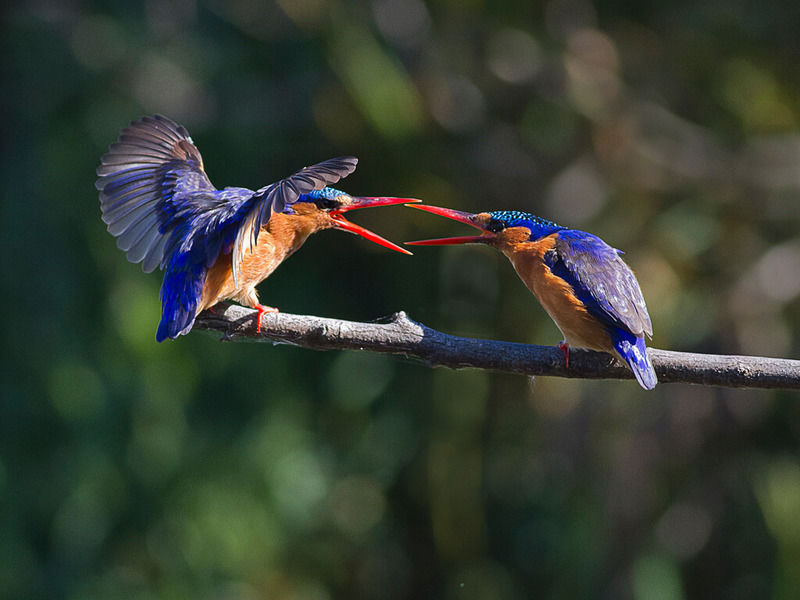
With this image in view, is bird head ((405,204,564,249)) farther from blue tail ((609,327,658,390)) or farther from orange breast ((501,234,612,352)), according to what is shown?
blue tail ((609,327,658,390))

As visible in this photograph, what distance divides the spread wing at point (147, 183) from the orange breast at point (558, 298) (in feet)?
2.58

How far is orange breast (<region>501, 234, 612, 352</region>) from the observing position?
1.78 m

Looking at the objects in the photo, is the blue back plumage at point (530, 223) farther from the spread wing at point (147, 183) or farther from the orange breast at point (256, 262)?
the spread wing at point (147, 183)

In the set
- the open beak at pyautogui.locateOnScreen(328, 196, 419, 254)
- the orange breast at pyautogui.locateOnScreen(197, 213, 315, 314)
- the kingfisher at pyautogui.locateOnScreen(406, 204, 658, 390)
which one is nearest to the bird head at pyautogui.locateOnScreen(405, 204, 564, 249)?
the kingfisher at pyautogui.locateOnScreen(406, 204, 658, 390)

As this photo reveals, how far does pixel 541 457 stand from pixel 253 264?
2.13 metres

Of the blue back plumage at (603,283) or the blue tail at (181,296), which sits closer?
the blue back plumage at (603,283)

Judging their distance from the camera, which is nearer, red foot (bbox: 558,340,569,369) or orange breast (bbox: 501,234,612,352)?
red foot (bbox: 558,340,569,369)

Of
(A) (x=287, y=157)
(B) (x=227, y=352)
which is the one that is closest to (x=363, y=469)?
(B) (x=227, y=352)

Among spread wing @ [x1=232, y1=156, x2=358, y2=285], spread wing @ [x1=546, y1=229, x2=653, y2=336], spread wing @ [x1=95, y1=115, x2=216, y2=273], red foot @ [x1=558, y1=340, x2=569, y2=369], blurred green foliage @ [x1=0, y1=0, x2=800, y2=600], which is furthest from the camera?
blurred green foliage @ [x1=0, y1=0, x2=800, y2=600]

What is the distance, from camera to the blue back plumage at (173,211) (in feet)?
5.94

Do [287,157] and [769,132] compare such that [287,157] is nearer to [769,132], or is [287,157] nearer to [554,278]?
[769,132]

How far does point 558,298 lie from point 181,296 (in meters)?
0.77

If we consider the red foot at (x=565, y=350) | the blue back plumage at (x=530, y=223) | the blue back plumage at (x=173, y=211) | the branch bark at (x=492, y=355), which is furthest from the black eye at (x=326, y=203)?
the red foot at (x=565, y=350)

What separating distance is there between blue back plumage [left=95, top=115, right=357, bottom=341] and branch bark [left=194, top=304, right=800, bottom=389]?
0.73 feet
